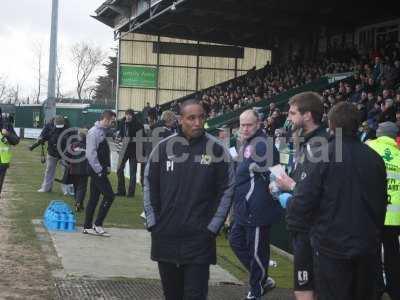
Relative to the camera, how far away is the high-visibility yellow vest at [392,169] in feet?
21.6

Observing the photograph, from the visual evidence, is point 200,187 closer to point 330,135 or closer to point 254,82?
point 330,135

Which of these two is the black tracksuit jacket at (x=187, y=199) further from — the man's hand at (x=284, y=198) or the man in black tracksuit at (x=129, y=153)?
the man in black tracksuit at (x=129, y=153)

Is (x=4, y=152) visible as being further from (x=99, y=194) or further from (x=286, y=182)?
(x=286, y=182)

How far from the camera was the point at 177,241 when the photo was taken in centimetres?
493

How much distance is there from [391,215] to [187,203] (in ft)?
8.12

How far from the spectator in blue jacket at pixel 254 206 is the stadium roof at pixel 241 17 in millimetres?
19784

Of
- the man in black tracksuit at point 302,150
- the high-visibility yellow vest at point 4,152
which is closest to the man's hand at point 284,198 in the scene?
the man in black tracksuit at point 302,150

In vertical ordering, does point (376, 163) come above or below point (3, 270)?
above

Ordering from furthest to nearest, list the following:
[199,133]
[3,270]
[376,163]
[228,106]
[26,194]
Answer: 1. [228,106]
2. [26,194]
3. [3,270]
4. [199,133]
5. [376,163]

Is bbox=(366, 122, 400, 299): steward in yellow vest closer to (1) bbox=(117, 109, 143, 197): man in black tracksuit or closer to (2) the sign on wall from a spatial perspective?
(1) bbox=(117, 109, 143, 197): man in black tracksuit

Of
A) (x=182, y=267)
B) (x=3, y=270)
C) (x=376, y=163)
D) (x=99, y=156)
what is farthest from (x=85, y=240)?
(x=376, y=163)

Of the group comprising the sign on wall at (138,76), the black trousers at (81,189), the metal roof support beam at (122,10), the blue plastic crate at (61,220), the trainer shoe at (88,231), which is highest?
the metal roof support beam at (122,10)

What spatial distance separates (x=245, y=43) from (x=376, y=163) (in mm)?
36588

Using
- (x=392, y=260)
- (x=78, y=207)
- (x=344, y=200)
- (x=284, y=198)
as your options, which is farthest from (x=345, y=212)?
(x=78, y=207)
